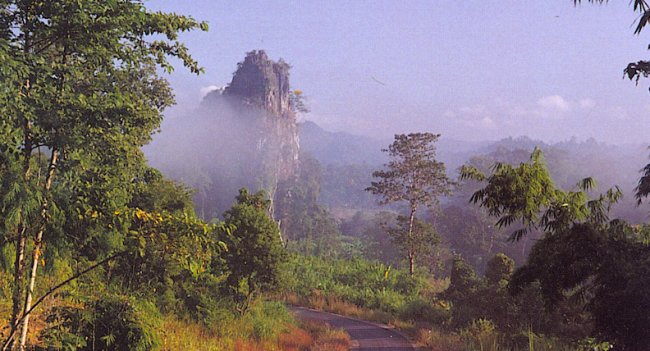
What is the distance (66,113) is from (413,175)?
3115 centimetres

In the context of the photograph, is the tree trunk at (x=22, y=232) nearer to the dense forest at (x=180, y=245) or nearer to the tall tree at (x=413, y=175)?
the dense forest at (x=180, y=245)

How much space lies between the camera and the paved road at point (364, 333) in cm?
1555

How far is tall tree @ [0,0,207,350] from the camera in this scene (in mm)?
5215

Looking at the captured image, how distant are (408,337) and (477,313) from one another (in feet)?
9.94

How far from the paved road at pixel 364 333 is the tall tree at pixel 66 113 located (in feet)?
38.8

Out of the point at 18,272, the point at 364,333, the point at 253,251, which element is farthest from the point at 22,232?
the point at 364,333

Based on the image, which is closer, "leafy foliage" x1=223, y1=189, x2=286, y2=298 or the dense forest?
the dense forest

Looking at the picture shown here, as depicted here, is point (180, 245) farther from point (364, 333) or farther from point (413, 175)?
point (413, 175)

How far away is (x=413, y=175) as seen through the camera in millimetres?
34812

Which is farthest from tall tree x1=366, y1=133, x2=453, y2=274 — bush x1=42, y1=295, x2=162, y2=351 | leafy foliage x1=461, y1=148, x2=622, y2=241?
bush x1=42, y1=295, x2=162, y2=351

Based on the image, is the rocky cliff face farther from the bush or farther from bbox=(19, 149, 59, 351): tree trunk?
bbox=(19, 149, 59, 351): tree trunk

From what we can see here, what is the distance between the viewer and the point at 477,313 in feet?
57.8

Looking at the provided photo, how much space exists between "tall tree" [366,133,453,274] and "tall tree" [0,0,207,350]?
28690 millimetres

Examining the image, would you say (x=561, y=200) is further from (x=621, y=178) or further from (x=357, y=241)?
(x=621, y=178)
